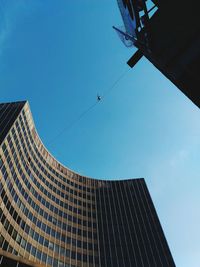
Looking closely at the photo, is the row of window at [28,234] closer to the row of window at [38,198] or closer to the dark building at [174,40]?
the row of window at [38,198]

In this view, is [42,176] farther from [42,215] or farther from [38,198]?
[42,215]

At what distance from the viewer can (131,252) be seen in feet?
194

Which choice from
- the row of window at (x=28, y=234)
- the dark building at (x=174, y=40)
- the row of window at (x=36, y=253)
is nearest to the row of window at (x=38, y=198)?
the row of window at (x=28, y=234)

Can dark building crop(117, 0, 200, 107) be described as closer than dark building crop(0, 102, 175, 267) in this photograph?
Yes

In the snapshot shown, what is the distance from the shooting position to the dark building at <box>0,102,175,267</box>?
43625mm

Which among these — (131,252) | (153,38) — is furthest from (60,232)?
(153,38)

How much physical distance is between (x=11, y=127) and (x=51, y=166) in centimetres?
2651

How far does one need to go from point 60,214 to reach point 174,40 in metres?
58.3

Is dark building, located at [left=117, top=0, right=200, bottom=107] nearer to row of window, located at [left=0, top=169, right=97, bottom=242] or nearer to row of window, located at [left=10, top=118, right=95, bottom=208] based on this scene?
row of window, located at [left=0, top=169, right=97, bottom=242]

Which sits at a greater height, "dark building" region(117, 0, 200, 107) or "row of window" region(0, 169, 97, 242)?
"row of window" region(0, 169, 97, 242)

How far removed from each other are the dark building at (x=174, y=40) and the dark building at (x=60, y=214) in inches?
1168

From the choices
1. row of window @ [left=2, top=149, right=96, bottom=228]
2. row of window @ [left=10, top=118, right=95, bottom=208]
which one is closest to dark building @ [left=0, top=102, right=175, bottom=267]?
row of window @ [left=2, top=149, right=96, bottom=228]

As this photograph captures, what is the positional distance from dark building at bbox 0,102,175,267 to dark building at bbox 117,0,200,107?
97.3 feet

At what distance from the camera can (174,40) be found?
11406mm
